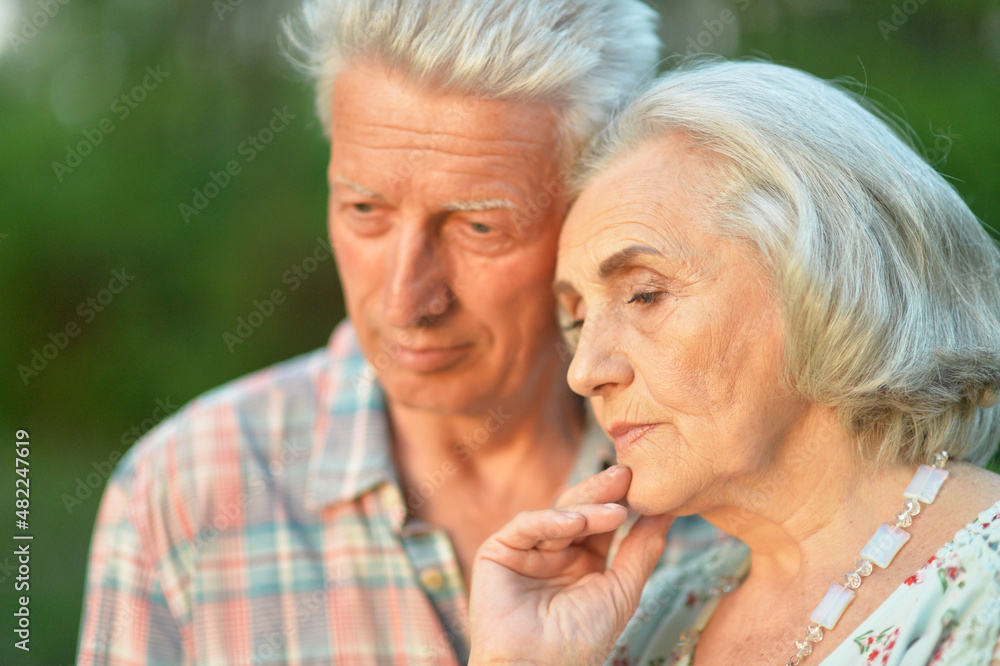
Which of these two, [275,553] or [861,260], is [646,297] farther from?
[275,553]

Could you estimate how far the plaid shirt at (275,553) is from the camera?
2383 mm

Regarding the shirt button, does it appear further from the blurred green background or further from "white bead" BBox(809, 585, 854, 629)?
the blurred green background

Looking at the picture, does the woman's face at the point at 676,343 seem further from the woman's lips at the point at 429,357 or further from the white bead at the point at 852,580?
the woman's lips at the point at 429,357

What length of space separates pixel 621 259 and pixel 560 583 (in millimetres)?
764

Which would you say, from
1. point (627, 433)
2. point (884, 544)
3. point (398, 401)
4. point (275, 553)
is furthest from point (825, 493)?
point (275, 553)

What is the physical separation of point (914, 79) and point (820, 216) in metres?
2.96

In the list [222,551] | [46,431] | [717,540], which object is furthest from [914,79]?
[46,431]

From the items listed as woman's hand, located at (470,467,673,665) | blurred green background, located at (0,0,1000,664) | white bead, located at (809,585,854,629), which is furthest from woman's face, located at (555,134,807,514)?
blurred green background, located at (0,0,1000,664)

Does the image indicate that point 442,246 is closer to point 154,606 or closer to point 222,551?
point 222,551

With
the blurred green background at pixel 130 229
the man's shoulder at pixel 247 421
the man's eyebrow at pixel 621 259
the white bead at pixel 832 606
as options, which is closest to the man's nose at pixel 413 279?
the man's eyebrow at pixel 621 259

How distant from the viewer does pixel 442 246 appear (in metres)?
2.19

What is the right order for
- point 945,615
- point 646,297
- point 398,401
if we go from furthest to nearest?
point 398,401 → point 646,297 → point 945,615

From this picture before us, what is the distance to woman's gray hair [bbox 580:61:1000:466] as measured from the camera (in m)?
1.66

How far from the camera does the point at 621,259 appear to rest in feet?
5.89
